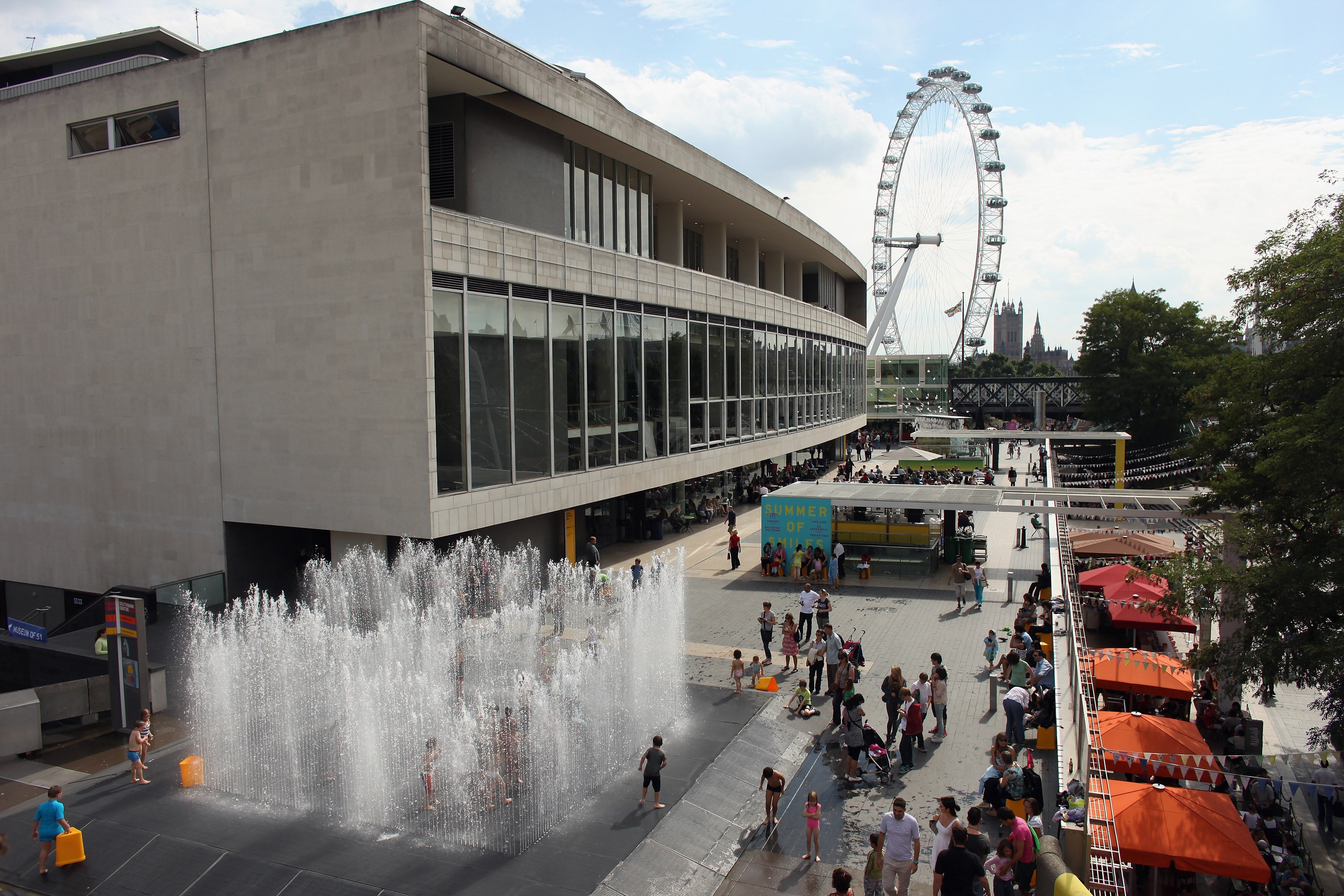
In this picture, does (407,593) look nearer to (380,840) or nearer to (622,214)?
(380,840)

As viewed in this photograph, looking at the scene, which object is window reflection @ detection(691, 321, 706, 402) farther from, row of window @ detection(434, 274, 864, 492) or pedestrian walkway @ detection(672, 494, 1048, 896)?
pedestrian walkway @ detection(672, 494, 1048, 896)

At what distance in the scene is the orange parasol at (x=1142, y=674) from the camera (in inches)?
560

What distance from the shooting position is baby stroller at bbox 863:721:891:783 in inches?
500

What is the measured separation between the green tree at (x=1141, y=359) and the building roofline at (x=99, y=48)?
5615 centimetres

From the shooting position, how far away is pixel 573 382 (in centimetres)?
2533

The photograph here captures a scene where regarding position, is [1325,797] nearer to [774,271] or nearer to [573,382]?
[573,382]

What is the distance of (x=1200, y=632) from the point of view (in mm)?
17891

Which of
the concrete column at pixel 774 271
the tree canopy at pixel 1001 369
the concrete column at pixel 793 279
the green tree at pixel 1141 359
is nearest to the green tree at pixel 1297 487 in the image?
the concrete column at pixel 774 271

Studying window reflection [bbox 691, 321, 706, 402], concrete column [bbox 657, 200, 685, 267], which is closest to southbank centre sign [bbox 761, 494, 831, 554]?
window reflection [bbox 691, 321, 706, 402]

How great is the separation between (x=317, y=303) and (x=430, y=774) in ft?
45.4

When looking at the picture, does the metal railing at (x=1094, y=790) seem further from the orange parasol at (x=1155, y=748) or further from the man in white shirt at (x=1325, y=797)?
the man in white shirt at (x=1325, y=797)

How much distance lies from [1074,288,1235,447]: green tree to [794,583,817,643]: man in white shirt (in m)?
47.8

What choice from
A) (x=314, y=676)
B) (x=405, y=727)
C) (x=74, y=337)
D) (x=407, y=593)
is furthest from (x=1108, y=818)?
(x=74, y=337)

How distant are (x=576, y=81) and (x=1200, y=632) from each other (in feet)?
70.7
